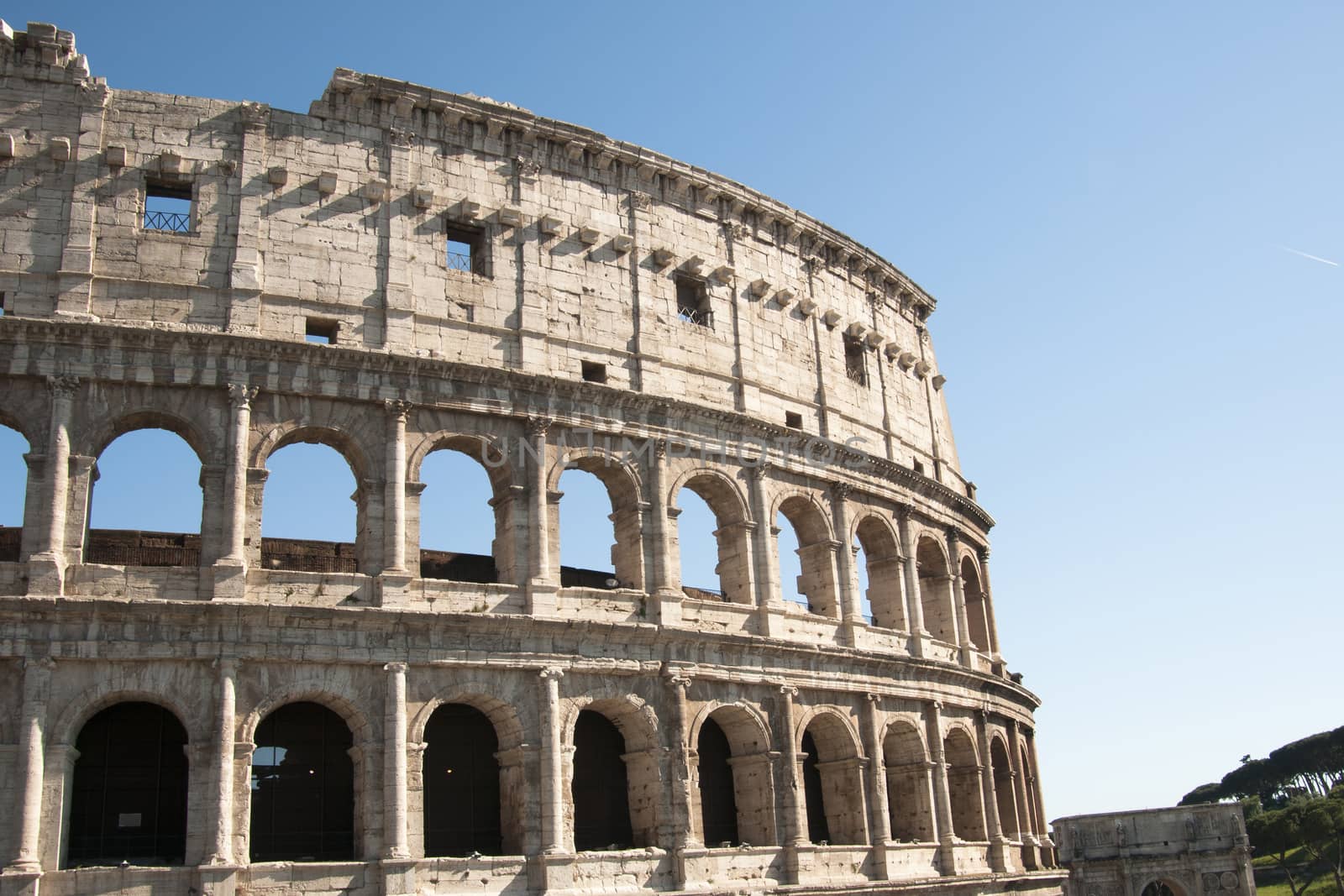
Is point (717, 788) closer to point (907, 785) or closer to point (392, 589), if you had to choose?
point (907, 785)

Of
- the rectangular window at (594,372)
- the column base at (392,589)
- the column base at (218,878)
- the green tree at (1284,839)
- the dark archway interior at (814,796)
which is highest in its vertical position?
the rectangular window at (594,372)

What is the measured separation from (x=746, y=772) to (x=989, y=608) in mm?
11296

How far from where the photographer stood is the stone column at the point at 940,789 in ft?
88.0

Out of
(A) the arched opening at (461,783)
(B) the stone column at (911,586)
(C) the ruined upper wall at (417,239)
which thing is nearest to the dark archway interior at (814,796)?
(B) the stone column at (911,586)

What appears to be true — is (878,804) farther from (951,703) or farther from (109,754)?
(109,754)

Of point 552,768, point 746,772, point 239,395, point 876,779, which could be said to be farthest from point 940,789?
point 239,395

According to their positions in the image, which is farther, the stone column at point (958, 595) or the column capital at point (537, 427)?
the stone column at point (958, 595)

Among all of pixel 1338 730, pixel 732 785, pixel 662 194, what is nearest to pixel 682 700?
pixel 732 785

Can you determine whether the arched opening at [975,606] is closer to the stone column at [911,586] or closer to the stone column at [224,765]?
the stone column at [911,586]

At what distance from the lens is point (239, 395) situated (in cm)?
2055

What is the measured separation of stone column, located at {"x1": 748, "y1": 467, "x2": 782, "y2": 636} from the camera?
24641 millimetres

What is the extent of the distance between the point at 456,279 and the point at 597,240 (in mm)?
3309

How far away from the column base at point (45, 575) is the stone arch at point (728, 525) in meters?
10.7

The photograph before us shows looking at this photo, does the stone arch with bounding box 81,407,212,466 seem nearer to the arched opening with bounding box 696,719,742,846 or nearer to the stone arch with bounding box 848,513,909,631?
the arched opening with bounding box 696,719,742,846
